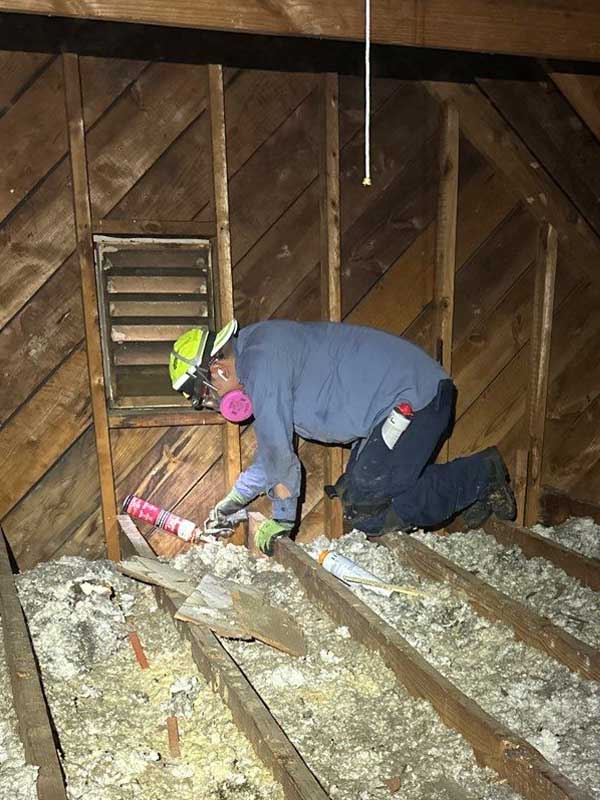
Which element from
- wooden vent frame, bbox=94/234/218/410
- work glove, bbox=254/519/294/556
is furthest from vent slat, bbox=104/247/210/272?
work glove, bbox=254/519/294/556

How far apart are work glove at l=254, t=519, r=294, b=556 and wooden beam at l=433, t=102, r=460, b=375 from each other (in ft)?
3.72

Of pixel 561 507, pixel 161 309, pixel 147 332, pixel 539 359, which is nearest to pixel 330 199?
pixel 161 309

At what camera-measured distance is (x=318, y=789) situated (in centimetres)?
121

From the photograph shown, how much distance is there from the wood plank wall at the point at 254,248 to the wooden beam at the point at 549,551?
0.51 meters

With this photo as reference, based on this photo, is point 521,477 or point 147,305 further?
point 521,477

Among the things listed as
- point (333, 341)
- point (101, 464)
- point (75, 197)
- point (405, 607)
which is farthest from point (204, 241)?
point (405, 607)

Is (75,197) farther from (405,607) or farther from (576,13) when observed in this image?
(405,607)

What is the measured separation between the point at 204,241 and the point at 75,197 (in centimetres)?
55

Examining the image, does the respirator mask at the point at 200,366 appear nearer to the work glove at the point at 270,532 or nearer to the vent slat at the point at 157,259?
the vent slat at the point at 157,259

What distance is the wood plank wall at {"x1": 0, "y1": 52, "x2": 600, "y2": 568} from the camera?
8.31ft

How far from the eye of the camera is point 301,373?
2.57 meters

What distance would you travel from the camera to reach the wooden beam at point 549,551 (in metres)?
2.27

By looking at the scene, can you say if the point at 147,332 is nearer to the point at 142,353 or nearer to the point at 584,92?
the point at 142,353

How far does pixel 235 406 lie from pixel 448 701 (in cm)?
148
